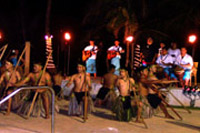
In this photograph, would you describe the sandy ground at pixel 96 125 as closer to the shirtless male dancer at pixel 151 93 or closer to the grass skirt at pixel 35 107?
the grass skirt at pixel 35 107

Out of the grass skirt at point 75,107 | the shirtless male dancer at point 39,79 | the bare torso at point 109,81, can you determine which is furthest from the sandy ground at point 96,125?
the bare torso at point 109,81

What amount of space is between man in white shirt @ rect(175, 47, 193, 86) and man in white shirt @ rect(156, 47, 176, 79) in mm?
286

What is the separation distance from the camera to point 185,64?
9539mm

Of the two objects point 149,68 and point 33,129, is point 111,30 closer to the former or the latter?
point 149,68

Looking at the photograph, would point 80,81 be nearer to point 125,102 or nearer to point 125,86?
point 125,86

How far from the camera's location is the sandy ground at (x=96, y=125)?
6238 mm

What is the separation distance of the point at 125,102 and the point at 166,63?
3.36 m

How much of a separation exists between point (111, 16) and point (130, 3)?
990 mm

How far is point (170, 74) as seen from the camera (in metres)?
9.87

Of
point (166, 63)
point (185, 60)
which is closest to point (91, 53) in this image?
point (166, 63)

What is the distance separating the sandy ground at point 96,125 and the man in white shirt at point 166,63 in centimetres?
213

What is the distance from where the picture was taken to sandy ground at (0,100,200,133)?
6238mm

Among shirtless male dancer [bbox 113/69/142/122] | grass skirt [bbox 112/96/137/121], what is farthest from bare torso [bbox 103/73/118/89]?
grass skirt [bbox 112/96/137/121]

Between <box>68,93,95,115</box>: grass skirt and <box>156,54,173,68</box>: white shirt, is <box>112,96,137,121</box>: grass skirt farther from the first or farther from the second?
<box>156,54,173,68</box>: white shirt
